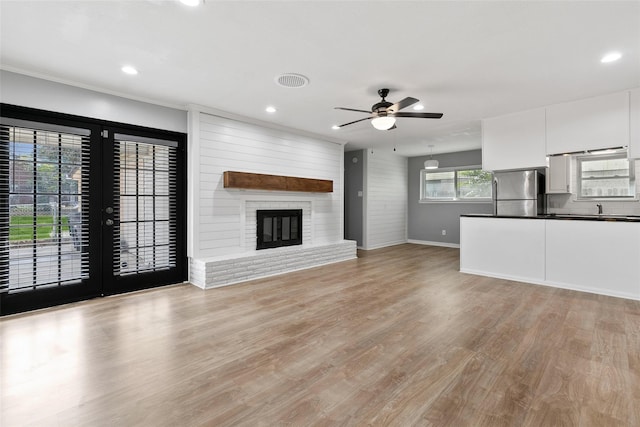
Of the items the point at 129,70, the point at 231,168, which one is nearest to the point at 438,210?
the point at 231,168

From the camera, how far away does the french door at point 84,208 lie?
3320mm

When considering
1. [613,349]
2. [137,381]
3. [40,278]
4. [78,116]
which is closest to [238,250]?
[40,278]

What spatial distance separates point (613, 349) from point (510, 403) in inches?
56.3

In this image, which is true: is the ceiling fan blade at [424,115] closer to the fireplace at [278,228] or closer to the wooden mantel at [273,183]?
the wooden mantel at [273,183]

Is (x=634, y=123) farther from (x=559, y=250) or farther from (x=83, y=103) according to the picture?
(x=83, y=103)

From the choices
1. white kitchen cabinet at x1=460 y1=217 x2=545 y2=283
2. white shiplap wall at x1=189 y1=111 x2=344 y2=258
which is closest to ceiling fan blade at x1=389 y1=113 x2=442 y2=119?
white kitchen cabinet at x1=460 y1=217 x2=545 y2=283

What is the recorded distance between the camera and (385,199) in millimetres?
8516

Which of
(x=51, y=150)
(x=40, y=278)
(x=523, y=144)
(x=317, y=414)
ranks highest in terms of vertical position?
(x=523, y=144)

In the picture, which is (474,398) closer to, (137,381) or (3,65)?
(137,381)

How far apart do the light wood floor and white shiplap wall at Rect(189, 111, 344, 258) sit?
119cm

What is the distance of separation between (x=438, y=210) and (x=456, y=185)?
82 centimetres

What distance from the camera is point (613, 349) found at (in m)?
2.52

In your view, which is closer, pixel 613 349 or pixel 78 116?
pixel 613 349

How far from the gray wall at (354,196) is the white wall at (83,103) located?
15.3ft
